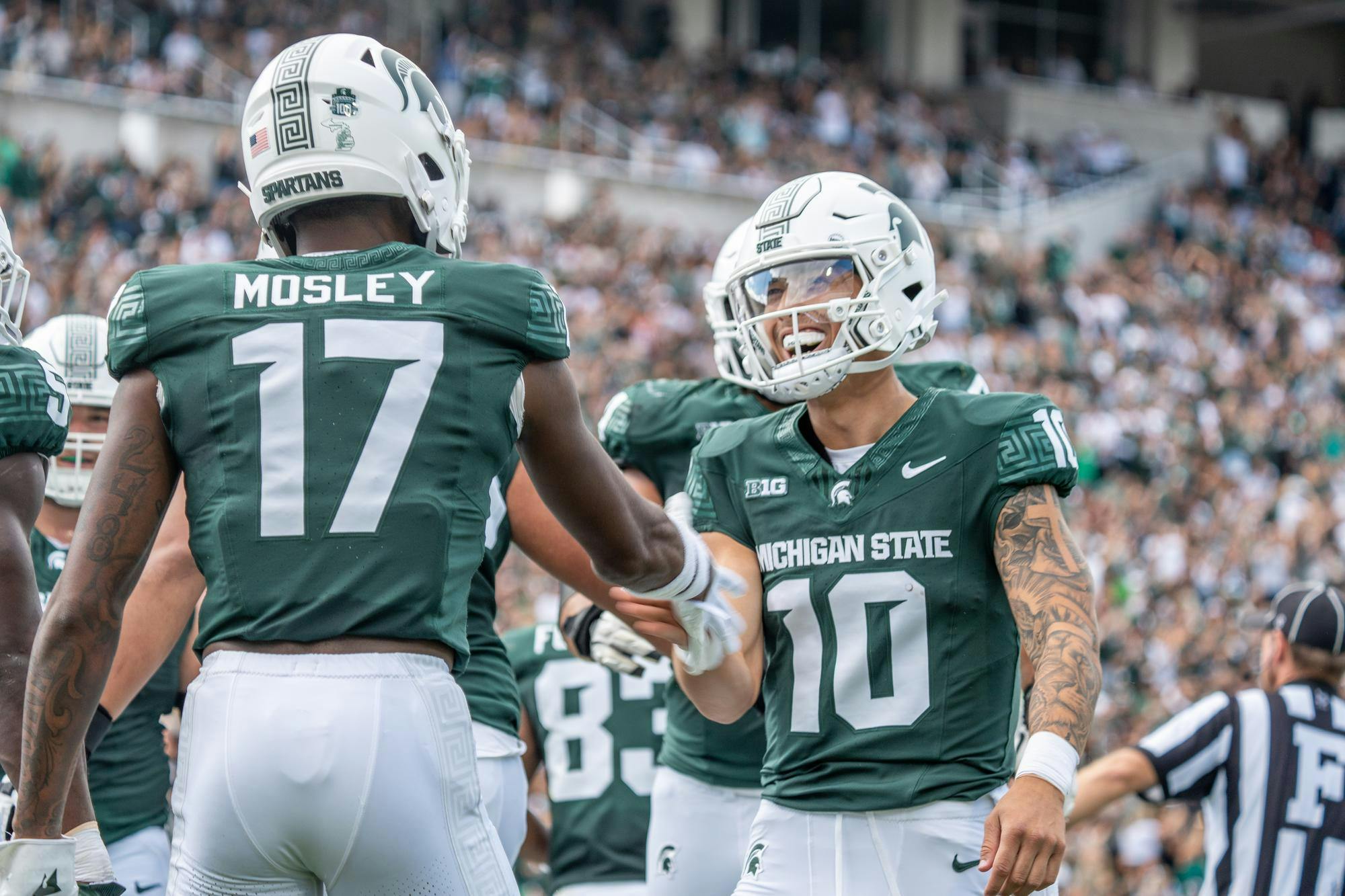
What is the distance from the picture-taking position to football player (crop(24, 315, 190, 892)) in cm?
450

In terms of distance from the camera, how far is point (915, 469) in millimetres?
3600

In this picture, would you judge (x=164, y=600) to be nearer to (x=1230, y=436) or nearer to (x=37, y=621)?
(x=37, y=621)

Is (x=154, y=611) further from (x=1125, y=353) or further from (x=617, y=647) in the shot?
(x=1125, y=353)

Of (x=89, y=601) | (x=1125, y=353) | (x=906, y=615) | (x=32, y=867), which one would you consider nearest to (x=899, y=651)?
(x=906, y=615)

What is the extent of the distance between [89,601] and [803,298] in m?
1.72

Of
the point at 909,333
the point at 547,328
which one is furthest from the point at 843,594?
the point at 547,328

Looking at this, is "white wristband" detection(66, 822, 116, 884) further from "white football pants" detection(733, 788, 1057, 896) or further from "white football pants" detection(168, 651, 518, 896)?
"white football pants" detection(733, 788, 1057, 896)

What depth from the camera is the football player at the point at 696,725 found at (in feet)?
15.2

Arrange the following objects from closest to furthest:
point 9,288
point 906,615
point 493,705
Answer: point 906,615
point 9,288
point 493,705

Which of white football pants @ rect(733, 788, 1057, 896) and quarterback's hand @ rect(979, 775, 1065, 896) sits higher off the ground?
quarterback's hand @ rect(979, 775, 1065, 896)

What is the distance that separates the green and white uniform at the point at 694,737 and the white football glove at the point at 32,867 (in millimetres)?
2089

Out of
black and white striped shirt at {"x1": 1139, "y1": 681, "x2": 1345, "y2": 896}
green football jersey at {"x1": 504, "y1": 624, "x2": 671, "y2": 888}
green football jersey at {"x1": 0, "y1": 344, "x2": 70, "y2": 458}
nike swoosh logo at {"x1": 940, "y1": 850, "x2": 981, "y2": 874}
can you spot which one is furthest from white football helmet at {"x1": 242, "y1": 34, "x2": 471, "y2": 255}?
black and white striped shirt at {"x1": 1139, "y1": 681, "x2": 1345, "y2": 896}

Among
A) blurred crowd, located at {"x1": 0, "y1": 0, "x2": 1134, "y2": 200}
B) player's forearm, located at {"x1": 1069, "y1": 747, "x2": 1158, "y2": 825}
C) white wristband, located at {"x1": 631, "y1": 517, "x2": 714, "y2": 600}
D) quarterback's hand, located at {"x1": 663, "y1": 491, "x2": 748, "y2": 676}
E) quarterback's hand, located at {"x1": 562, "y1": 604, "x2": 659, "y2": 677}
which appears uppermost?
blurred crowd, located at {"x1": 0, "y1": 0, "x2": 1134, "y2": 200}

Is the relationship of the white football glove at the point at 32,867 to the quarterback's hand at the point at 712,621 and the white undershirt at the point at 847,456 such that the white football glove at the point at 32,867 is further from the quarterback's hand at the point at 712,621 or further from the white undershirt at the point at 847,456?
the white undershirt at the point at 847,456
